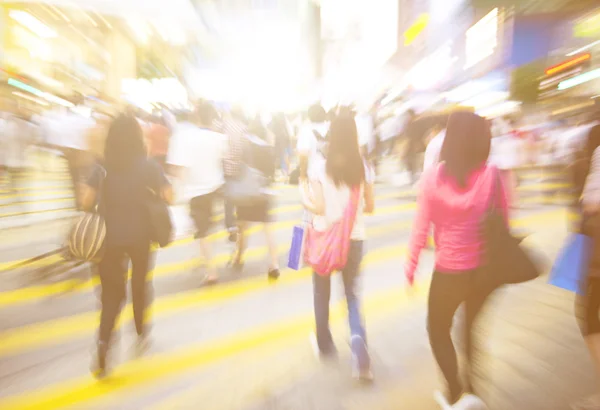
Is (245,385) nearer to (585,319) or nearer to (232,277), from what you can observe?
(585,319)

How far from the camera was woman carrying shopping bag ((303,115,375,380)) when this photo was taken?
9.60 feet

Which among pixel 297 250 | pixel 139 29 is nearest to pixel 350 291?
pixel 297 250

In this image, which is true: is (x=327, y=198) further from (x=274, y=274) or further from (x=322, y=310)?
(x=274, y=274)

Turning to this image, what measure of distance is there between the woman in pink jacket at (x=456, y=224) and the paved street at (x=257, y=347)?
275 mm

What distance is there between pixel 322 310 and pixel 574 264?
1581mm

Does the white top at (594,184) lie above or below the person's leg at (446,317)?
above

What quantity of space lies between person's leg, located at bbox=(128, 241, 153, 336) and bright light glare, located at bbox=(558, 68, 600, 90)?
18614mm

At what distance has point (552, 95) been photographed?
74.1ft

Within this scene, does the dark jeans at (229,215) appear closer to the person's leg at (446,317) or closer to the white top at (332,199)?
the white top at (332,199)

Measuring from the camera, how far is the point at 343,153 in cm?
291

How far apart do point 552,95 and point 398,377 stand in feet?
77.2

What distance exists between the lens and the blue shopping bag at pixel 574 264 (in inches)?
99.0

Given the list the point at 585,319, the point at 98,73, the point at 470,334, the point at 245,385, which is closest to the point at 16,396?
the point at 245,385

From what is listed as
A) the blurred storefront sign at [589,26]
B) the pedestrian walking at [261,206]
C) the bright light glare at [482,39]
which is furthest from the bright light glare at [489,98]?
the pedestrian walking at [261,206]
